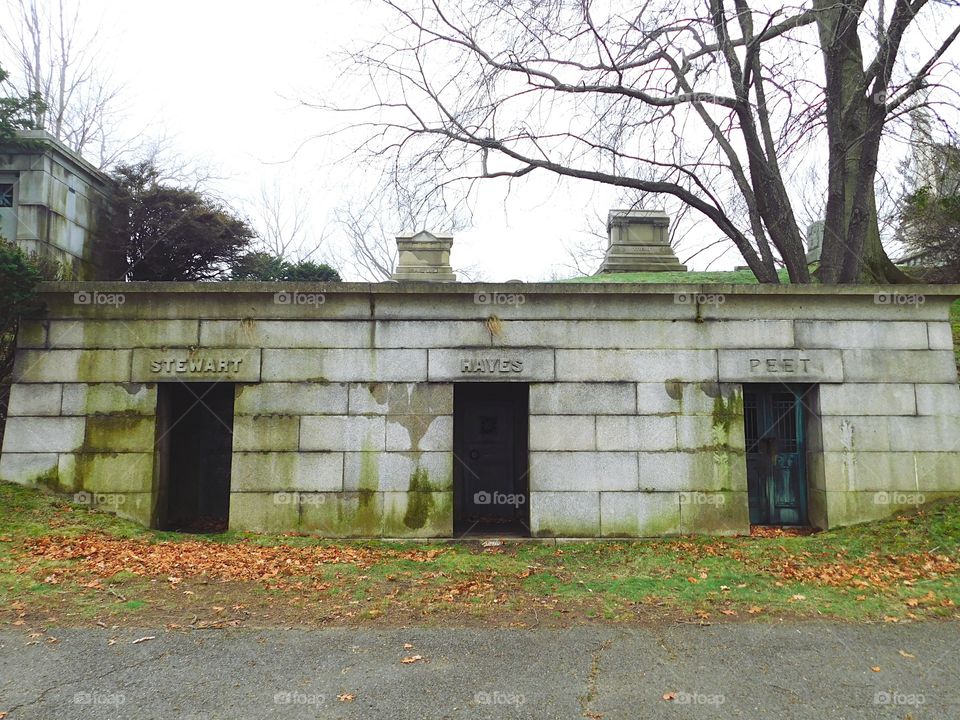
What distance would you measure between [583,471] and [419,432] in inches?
95.5

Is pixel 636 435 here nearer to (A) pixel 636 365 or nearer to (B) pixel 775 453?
(A) pixel 636 365

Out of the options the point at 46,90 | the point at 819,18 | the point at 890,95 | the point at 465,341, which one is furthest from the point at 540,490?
the point at 46,90

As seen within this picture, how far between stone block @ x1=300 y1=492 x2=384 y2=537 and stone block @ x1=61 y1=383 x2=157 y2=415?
2.66m

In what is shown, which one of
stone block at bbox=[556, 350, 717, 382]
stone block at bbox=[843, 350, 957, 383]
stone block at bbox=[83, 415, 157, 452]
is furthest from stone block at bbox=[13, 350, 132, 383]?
stone block at bbox=[843, 350, 957, 383]

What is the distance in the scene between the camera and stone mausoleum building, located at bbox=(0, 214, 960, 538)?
9.33 meters

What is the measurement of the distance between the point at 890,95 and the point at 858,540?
794cm

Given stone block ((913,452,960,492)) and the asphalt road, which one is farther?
stone block ((913,452,960,492))

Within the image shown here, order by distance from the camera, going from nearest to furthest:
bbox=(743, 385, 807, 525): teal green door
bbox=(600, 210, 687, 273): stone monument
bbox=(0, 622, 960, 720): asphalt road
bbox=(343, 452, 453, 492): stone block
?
1. bbox=(0, 622, 960, 720): asphalt road
2. bbox=(343, 452, 453, 492): stone block
3. bbox=(743, 385, 807, 525): teal green door
4. bbox=(600, 210, 687, 273): stone monument

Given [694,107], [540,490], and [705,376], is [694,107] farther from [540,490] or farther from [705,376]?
[540,490]

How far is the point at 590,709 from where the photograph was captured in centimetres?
457

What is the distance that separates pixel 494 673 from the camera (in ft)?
16.8

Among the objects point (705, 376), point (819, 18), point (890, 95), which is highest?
point (819, 18)

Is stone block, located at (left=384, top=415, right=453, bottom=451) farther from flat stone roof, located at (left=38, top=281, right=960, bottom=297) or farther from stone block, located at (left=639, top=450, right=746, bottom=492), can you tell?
stone block, located at (left=639, top=450, right=746, bottom=492)

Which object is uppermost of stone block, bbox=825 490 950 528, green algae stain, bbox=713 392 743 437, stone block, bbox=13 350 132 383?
stone block, bbox=13 350 132 383
